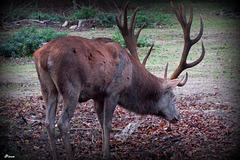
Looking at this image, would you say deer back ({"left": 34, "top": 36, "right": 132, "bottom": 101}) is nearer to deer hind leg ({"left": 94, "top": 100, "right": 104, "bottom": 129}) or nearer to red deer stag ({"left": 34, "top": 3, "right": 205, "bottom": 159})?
red deer stag ({"left": 34, "top": 3, "right": 205, "bottom": 159})

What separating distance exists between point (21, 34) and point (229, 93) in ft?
35.5

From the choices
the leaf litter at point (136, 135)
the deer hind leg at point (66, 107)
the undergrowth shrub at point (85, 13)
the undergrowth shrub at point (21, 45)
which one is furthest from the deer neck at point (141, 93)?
the undergrowth shrub at point (85, 13)

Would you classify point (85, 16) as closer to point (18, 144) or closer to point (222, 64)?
point (222, 64)

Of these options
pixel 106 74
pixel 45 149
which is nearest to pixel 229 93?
pixel 106 74

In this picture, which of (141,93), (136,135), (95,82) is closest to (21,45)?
(136,135)

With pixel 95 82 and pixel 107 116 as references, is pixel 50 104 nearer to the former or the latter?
pixel 95 82

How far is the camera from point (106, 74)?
4.23 metres

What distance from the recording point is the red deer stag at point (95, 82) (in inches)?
150

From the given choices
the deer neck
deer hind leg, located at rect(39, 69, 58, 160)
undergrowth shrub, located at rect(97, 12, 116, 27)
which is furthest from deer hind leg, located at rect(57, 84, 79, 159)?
undergrowth shrub, located at rect(97, 12, 116, 27)

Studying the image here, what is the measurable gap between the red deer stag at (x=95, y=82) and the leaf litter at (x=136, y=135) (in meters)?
0.47

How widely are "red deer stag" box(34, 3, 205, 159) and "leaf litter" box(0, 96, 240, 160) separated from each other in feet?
1.56

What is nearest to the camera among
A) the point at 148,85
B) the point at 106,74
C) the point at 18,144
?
the point at 106,74

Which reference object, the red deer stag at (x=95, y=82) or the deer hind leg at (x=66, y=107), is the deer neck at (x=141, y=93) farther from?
the deer hind leg at (x=66, y=107)

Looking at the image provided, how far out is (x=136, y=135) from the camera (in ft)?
18.0
